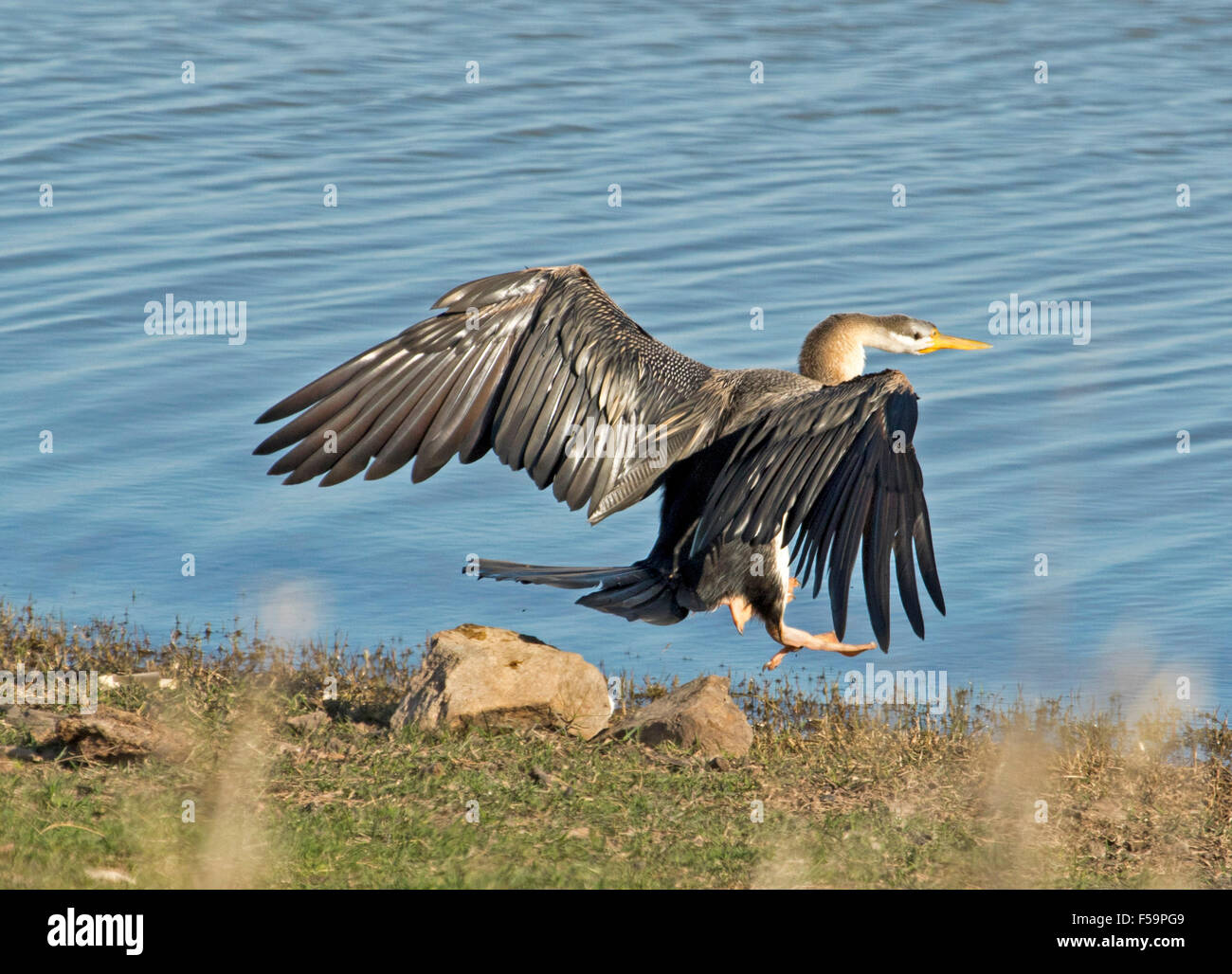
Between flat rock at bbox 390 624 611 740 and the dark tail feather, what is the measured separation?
0.22 meters

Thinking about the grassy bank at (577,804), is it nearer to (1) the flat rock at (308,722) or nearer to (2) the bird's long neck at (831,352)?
(1) the flat rock at (308,722)

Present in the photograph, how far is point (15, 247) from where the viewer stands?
13195 mm

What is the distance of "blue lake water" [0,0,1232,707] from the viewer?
8.45 metres

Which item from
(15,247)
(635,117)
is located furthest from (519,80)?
(15,247)

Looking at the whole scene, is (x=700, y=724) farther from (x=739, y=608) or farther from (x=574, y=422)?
(x=574, y=422)

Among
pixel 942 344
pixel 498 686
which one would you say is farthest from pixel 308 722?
pixel 942 344

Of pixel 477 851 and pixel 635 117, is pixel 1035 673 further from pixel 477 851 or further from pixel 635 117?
pixel 635 117

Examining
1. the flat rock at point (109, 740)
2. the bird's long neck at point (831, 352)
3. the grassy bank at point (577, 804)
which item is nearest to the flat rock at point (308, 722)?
the grassy bank at point (577, 804)

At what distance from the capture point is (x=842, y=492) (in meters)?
5.32

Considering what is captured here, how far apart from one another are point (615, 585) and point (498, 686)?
25.6 inches

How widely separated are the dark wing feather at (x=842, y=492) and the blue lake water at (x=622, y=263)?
2.37 m

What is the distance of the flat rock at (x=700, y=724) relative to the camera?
5926 mm

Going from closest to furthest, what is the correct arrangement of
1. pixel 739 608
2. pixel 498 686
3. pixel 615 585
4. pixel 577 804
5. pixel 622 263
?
pixel 577 804 < pixel 498 686 < pixel 615 585 < pixel 739 608 < pixel 622 263

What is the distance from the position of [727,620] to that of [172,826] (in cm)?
423
